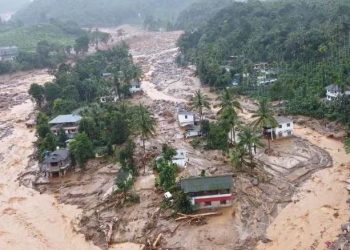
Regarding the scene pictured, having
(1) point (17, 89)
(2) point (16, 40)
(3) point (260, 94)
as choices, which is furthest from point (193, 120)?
(2) point (16, 40)

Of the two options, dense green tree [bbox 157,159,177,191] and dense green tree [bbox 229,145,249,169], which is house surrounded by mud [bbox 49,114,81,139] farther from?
dense green tree [bbox 229,145,249,169]

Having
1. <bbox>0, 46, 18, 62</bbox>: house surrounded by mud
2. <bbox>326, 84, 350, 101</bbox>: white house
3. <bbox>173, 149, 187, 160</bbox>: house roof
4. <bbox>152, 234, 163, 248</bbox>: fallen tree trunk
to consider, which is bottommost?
<bbox>152, 234, 163, 248</bbox>: fallen tree trunk

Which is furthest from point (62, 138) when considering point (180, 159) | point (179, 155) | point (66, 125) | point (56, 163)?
point (180, 159)

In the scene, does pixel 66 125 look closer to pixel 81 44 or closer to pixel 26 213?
pixel 26 213

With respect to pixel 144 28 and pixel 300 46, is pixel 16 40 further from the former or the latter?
pixel 300 46

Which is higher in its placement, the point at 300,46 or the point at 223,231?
the point at 300,46

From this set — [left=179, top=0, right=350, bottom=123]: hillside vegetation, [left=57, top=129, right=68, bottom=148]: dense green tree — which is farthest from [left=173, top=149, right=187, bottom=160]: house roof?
[left=179, top=0, right=350, bottom=123]: hillside vegetation

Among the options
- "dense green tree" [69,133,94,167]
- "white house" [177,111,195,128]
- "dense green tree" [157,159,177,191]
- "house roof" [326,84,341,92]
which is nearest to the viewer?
"dense green tree" [157,159,177,191]
